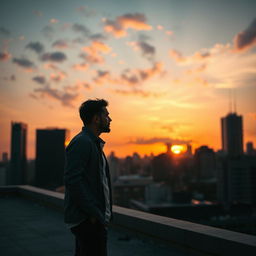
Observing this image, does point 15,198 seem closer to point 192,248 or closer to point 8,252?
point 8,252

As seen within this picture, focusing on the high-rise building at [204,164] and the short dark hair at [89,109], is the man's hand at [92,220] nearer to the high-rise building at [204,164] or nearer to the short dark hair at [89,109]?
the short dark hair at [89,109]

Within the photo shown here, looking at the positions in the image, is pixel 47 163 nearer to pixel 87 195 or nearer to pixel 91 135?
pixel 91 135

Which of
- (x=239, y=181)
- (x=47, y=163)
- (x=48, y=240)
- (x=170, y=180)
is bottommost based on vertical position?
(x=170, y=180)

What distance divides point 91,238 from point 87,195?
1.24 ft

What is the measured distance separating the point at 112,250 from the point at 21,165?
614ft

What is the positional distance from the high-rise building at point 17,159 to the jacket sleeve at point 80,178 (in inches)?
6780

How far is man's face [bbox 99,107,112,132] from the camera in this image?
2.94 metres

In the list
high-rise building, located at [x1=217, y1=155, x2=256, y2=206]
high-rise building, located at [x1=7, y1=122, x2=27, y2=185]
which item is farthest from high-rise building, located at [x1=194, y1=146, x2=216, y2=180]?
high-rise building, located at [x1=7, y1=122, x2=27, y2=185]

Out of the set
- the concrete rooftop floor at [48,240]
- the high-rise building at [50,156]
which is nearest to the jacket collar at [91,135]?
the concrete rooftop floor at [48,240]

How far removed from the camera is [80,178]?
2.57 metres

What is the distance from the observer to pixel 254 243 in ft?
11.7

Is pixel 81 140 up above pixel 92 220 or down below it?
above

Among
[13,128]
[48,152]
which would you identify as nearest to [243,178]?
[48,152]

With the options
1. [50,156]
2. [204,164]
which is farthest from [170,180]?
[50,156]
